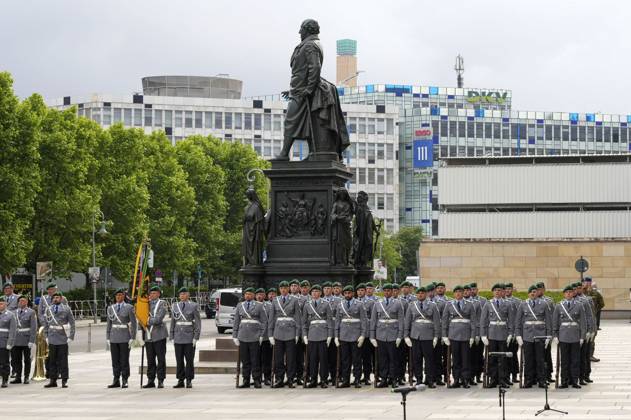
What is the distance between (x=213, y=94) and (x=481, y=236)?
88.4m

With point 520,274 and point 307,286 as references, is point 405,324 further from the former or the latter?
point 520,274

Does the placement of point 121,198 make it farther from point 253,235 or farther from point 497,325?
point 497,325

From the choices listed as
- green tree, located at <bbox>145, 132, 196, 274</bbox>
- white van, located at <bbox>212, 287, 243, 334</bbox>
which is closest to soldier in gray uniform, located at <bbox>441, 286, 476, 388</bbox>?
white van, located at <bbox>212, 287, 243, 334</bbox>

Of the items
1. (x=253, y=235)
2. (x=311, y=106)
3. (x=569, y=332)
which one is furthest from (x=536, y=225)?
(x=569, y=332)

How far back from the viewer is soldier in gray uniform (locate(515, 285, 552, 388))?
24.0 meters

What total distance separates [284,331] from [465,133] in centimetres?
15612

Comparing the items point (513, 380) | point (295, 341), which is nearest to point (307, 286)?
point (295, 341)

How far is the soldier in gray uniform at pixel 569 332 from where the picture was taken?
78.8 feet

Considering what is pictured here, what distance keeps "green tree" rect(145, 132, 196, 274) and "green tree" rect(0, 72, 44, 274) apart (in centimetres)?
1899

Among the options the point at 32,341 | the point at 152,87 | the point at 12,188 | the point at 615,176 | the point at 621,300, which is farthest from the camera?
A: the point at 152,87

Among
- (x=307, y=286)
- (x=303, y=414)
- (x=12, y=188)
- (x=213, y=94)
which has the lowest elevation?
(x=303, y=414)

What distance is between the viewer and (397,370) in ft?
80.1

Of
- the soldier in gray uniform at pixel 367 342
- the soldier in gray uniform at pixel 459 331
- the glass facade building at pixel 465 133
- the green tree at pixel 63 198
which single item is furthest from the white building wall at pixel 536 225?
the glass facade building at pixel 465 133

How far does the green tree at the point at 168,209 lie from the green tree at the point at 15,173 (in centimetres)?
1899
